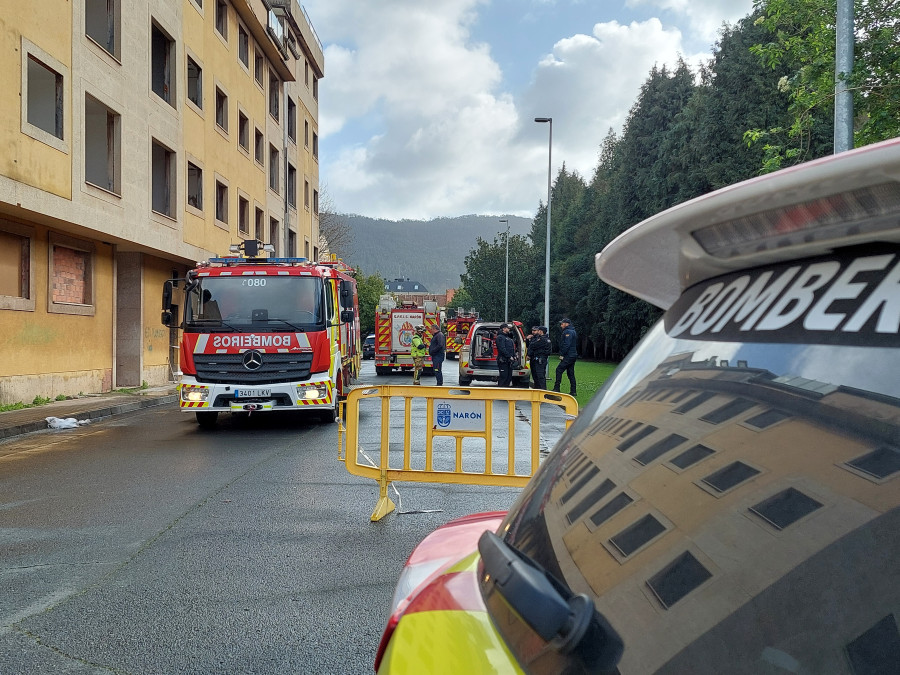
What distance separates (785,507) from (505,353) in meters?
18.1

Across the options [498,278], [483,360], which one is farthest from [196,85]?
[498,278]

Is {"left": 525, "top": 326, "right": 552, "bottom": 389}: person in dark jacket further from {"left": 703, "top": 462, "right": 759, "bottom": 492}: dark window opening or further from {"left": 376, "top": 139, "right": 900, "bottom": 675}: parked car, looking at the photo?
{"left": 703, "top": 462, "right": 759, "bottom": 492}: dark window opening

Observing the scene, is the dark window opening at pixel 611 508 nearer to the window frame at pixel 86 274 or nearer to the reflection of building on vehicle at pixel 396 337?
the window frame at pixel 86 274

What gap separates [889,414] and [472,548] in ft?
3.87

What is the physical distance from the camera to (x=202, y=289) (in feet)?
40.7

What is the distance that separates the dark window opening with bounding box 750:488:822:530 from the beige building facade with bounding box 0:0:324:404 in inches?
628

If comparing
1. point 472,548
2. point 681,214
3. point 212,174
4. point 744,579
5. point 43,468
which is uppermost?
point 212,174

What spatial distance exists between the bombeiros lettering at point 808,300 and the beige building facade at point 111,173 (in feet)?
51.4

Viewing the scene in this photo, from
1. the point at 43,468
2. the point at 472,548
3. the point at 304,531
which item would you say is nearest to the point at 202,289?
the point at 43,468

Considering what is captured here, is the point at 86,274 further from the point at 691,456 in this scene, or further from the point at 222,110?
the point at 691,456

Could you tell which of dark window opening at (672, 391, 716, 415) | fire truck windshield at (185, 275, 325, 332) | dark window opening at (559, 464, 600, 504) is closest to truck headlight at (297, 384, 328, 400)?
fire truck windshield at (185, 275, 325, 332)

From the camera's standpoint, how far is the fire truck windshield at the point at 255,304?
12.2 metres

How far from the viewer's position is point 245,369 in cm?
1190

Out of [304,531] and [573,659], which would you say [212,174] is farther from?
[573,659]
